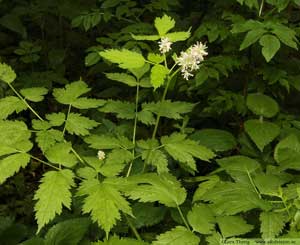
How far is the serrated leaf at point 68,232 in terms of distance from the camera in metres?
1.90

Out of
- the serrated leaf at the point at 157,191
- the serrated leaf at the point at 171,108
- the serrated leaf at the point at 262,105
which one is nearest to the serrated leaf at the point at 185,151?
the serrated leaf at the point at 157,191

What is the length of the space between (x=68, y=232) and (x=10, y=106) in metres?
0.61

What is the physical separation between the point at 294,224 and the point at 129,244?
0.58 metres

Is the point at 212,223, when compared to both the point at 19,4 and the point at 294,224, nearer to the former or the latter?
the point at 294,224

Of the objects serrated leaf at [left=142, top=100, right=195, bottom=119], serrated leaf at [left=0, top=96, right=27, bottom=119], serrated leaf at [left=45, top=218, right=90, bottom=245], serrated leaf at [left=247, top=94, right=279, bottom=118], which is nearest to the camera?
serrated leaf at [left=0, top=96, right=27, bottom=119]

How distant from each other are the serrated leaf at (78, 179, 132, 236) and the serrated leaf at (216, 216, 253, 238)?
0.32m

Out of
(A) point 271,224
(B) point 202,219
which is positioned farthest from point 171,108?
(A) point 271,224

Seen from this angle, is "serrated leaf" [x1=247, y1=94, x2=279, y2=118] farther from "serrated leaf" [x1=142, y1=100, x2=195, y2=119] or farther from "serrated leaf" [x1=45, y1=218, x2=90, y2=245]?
"serrated leaf" [x1=45, y1=218, x2=90, y2=245]

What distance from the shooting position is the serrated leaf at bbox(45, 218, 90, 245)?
1.90 meters

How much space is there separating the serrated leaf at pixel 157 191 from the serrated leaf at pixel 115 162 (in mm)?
78

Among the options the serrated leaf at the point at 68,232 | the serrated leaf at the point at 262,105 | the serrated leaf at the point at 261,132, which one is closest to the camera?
the serrated leaf at the point at 68,232

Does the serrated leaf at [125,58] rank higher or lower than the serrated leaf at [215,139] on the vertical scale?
higher

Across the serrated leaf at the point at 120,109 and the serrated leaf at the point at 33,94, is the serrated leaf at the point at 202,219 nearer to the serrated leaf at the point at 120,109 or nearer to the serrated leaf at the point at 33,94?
the serrated leaf at the point at 120,109

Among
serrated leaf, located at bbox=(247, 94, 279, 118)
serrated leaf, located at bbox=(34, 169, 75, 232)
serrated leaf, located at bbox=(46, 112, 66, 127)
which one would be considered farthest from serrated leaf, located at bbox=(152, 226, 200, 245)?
serrated leaf, located at bbox=(247, 94, 279, 118)
